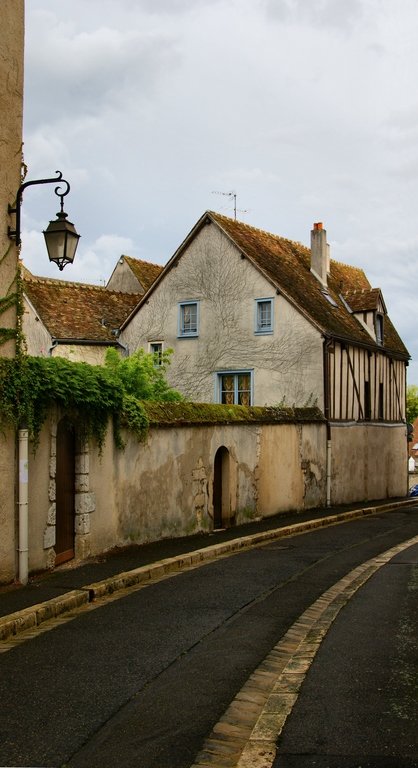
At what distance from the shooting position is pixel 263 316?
70.1ft

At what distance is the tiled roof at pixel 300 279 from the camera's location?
21.1m

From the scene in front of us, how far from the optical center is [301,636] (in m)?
6.01

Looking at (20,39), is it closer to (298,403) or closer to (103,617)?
(103,617)

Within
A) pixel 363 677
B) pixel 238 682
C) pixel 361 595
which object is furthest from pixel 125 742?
pixel 361 595

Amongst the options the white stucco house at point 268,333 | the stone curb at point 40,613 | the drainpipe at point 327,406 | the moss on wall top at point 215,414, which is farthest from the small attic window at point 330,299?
the stone curb at point 40,613

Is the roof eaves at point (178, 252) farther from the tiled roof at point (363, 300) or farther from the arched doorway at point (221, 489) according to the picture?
the arched doorway at point (221, 489)

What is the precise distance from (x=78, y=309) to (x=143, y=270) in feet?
18.9

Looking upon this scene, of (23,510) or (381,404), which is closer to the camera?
(23,510)

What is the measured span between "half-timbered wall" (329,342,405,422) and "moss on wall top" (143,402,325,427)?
263 centimetres

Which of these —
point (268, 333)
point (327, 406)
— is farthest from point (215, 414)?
point (268, 333)

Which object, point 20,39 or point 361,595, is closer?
point 361,595

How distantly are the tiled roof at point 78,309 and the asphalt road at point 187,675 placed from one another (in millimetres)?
14947

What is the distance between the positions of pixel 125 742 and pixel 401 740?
4.67 ft

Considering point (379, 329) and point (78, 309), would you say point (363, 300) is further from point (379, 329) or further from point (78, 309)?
point (78, 309)
